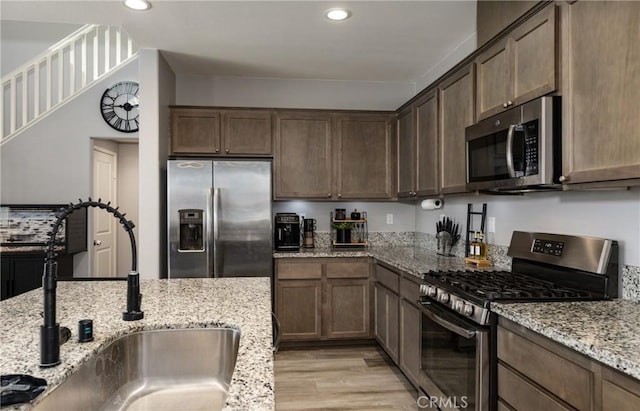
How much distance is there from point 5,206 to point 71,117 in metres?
1.20

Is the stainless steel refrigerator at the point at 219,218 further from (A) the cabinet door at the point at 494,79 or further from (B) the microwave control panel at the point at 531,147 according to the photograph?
(B) the microwave control panel at the point at 531,147

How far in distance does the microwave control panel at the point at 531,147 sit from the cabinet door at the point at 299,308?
90.6 inches

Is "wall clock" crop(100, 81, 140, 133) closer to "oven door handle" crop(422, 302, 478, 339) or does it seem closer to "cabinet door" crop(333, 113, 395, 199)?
"cabinet door" crop(333, 113, 395, 199)

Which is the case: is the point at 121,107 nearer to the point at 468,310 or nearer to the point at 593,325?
the point at 468,310

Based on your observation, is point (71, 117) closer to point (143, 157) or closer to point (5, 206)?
point (5, 206)

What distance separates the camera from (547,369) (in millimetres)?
1495

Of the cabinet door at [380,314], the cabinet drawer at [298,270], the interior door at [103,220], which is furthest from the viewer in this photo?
the interior door at [103,220]

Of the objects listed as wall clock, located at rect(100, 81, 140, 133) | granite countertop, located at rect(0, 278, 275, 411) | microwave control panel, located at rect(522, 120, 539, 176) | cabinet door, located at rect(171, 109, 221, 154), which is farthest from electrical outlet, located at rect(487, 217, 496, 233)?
wall clock, located at rect(100, 81, 140, 133)

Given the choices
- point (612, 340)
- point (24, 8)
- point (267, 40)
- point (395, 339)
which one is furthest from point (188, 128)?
point (612, 340)

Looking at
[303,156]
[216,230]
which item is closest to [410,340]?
[216,230]

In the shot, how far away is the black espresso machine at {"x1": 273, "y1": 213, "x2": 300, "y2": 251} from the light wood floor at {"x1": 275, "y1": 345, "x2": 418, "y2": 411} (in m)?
0.98

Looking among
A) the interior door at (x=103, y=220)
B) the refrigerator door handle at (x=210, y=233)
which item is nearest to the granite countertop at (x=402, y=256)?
the refrigerator door handle at (x=210, y=233)

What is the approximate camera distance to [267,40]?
10.9ft

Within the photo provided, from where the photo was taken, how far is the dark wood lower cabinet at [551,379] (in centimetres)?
122
